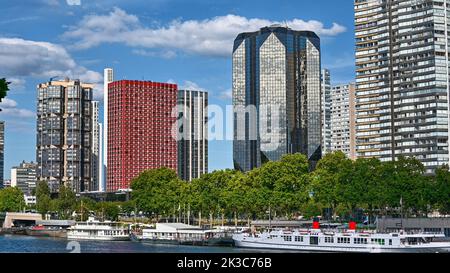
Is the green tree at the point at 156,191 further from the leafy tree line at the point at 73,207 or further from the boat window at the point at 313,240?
the boat window at the point at 313,240

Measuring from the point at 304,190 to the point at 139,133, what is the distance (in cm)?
3439

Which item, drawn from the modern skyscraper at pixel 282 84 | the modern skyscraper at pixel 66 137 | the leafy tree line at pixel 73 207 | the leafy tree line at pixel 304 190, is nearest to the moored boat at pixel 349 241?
the leafy tree line at pixel 304 190

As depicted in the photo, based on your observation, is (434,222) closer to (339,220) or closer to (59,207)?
(339,220)

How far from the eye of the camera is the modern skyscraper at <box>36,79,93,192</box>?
220 ft

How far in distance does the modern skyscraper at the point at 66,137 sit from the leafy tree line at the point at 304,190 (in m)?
10.9

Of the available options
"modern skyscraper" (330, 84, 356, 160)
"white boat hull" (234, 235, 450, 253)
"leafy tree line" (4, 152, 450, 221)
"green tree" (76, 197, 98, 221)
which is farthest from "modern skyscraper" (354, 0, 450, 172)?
"white boat hull" (234, 235, 450, 253)

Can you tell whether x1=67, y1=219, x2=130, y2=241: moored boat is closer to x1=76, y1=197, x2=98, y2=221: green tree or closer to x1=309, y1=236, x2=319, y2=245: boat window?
x1=76, y1=197, x2=98, y2=221: green tree

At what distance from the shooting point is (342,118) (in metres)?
96.3

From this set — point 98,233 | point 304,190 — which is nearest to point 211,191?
point 304,190

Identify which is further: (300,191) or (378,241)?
(300,191)

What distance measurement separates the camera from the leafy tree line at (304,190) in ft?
138

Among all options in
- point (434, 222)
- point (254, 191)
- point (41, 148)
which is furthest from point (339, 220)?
point (41, 148)

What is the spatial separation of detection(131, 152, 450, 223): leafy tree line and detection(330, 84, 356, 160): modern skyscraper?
34.4 m

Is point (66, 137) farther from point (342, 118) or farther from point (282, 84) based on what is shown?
point (342, 118)
